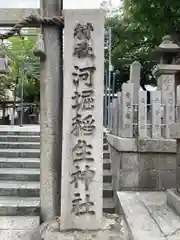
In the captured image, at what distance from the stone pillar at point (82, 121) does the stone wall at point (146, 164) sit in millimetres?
1755

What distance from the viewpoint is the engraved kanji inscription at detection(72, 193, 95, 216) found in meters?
3.16

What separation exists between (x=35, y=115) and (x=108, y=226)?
55.3 feet

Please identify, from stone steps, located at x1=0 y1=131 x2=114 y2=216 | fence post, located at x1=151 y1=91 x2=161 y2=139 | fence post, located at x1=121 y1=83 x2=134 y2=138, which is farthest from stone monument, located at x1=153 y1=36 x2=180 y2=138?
stone steps, located at x1=0 y1=131 x2=114 y2=216

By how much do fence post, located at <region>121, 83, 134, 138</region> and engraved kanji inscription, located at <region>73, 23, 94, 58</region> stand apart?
1803 millimetres

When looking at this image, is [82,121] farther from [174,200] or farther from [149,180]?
[149,180]

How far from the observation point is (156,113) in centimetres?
486

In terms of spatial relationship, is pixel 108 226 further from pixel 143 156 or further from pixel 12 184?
pixel 12 184

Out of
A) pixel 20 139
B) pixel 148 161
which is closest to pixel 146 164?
pixel 148 161

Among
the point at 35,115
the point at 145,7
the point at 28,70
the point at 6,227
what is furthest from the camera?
the point at 35,115

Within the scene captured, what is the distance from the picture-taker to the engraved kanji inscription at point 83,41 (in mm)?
3180

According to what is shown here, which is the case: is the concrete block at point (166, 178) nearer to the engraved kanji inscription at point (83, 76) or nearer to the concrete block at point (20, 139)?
the engraved kanji inscription at point (83, 76)

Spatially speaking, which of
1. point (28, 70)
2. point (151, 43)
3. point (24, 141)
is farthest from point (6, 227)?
point (151, 43)

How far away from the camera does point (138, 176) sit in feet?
16.1

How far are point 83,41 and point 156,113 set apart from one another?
86.1 inches
